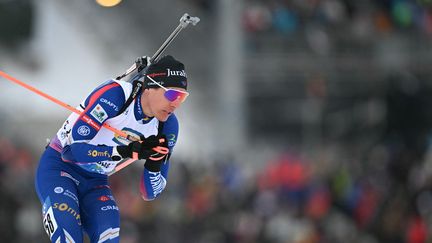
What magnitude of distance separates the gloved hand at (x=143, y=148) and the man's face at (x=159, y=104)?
186 millimetres

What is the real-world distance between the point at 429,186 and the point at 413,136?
95.4 inches

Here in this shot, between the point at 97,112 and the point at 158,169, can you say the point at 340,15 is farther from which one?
Result: the point at 97,112

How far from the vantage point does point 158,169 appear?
6.96 meters

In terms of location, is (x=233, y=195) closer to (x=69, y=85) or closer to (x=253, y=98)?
(x=253, y=98)

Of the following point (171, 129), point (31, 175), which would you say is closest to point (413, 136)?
point (31, 175)

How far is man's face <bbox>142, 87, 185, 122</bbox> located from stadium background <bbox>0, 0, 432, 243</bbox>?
657 centimetres

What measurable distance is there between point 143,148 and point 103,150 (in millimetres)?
303

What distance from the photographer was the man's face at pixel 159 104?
22.0 ft

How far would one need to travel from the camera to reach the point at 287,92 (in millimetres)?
17516

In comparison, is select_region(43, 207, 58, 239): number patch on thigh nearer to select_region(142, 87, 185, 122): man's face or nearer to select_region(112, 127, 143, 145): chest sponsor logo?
select_region(112, 127, 143, 145): chest sponsor logo

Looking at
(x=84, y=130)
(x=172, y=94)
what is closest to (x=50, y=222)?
(x=84, y=130)

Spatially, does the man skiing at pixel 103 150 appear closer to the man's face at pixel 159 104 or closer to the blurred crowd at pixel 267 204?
the man's face at pixel 159 104

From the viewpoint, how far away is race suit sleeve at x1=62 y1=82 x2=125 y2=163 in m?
6.71

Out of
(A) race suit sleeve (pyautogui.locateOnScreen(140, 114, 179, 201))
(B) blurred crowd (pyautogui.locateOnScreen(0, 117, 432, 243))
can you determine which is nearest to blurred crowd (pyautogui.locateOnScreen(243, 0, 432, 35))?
(B) blurred crowd (pyautogui.locateOnScreen(0, 117, 432, 243))
